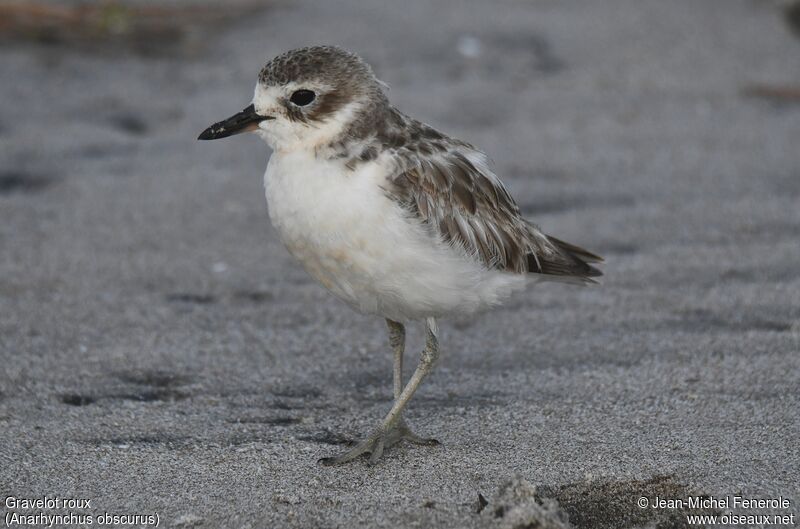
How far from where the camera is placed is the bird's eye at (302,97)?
4344 millimetres

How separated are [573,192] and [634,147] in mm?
820

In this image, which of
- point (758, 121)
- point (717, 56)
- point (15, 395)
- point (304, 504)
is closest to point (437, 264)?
point (304, 504)

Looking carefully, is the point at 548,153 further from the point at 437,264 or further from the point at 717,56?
the point at 437,264

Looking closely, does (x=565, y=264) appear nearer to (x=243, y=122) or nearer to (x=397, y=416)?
(x=397, y=416)

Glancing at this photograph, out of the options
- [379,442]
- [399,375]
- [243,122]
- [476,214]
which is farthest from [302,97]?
[379,442]

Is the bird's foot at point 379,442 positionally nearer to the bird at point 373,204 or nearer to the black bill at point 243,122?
the bird at point 373,204

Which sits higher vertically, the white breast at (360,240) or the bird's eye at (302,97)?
the bird's eye at (302,97)

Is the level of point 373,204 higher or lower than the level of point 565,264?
higher

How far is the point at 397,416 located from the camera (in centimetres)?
447

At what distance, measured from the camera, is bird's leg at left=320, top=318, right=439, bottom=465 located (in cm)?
436

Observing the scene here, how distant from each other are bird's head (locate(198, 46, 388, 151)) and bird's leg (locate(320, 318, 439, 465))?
863 mm

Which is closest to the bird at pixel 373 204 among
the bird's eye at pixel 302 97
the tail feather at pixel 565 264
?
the bird's eye at pixel 302 97

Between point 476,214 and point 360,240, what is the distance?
2.17 feet

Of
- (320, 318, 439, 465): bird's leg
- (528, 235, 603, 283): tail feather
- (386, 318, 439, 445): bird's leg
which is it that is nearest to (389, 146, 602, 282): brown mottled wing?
(528, 235, 603, 283): tail feather
